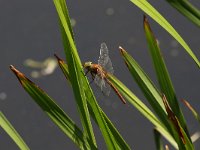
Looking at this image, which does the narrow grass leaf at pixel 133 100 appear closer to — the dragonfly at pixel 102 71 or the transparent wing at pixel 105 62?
the dragonfly at pixel 102 71

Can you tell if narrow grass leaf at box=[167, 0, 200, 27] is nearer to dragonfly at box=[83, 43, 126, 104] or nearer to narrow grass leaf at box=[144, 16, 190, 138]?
narrow grass leaf at box=[144, 16, 190, 138]

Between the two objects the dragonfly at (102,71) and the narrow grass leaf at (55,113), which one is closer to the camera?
the narrow grass leaf at (55,113)

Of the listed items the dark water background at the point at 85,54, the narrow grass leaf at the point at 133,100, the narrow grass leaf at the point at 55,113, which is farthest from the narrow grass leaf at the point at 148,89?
the dark water background at the point at 85,54

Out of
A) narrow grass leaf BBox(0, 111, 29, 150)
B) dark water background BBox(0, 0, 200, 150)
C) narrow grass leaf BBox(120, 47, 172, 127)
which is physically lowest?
narrow grass leaf BBox(120, 47, 172, 127)

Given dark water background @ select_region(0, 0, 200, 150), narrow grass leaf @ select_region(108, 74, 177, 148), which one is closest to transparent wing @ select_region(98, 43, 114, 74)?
narrow grass leaf @ select_region(108, 74, 177, 148)

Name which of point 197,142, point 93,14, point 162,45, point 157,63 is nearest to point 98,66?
point 157,63

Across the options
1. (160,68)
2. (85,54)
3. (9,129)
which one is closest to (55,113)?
(9,129)
